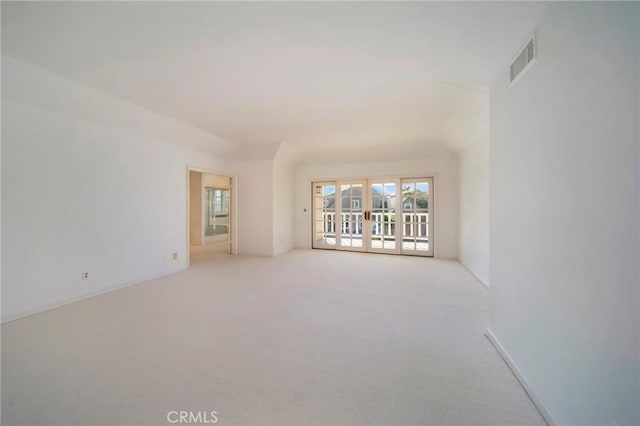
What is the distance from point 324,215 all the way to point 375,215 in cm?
139

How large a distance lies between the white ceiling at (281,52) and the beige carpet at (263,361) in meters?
2.31

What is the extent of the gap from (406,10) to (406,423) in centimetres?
241

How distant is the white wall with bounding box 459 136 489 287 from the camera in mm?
3553

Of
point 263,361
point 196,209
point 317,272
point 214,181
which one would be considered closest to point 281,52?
point 263,361

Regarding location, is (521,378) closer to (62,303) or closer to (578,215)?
(578,215)

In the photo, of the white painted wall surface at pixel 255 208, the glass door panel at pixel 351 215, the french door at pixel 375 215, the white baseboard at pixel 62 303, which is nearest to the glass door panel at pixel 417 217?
the french door at pixel 375 215

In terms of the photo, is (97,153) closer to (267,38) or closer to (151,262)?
(151,262)

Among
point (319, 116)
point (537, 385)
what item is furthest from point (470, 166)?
point (537, 385)

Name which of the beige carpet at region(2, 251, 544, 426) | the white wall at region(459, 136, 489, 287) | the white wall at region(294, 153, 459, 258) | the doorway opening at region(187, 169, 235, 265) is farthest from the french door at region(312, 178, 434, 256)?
the beige carpet at region(2, 251, 544, 426)

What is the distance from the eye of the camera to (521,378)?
1583 mm

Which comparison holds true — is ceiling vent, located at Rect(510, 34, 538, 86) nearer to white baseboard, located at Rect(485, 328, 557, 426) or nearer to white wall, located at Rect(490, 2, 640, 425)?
white wall, located at Rect(490, 2, 640, 425)

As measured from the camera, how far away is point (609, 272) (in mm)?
967

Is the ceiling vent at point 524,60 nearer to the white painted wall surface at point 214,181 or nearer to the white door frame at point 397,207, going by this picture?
the white door frame at point 397,207

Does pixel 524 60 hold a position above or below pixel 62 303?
above
